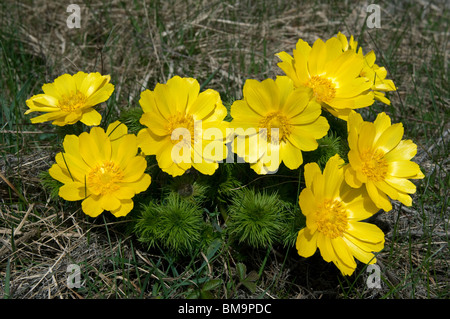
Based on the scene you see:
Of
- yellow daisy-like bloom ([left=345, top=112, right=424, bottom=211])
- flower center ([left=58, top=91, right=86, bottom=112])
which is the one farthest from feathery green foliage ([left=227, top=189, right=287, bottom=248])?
flower center ([left=58, top=91, right=86, bottom=112])

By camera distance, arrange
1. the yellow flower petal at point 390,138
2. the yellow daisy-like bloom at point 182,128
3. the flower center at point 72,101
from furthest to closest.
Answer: the flower center at point 72,101
the yellow flower petal at point 390,138
the yellow daisy-like bloom at point 182,128

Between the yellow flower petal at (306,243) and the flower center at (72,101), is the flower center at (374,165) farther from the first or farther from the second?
the flower center at (72,101)

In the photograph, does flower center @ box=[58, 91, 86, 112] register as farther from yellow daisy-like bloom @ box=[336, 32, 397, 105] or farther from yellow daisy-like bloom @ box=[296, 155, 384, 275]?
yellow daisy-like bloom @ box=[336, 32, 397, 105]

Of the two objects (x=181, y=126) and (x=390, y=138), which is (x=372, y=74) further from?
(x=181, y=126)

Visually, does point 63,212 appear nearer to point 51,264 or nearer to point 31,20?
point 51,264

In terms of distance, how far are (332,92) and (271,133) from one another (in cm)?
38

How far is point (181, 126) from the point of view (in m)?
1.94

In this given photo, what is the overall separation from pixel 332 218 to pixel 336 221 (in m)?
0.03

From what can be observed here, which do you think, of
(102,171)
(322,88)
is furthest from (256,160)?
(102,171)

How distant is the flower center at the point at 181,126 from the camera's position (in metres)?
1.92

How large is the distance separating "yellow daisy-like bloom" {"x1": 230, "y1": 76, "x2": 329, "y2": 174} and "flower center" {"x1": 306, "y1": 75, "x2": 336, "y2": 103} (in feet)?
0.42

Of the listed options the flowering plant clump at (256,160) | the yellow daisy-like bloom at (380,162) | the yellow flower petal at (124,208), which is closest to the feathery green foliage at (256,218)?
the flowering plant clump at (256,160)

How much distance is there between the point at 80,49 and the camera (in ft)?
11.8

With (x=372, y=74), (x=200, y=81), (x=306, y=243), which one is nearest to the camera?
(x=306, y=243)
